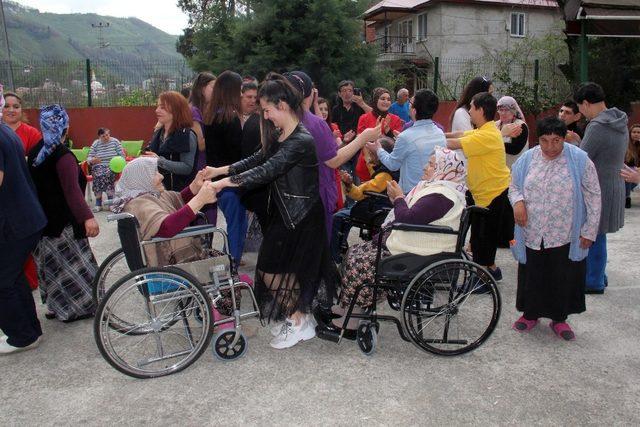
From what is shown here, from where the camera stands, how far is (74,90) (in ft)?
39.2

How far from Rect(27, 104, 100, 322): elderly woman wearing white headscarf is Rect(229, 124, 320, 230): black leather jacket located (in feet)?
4.04

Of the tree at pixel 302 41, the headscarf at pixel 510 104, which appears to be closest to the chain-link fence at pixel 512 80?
the tree at pixel 302 41

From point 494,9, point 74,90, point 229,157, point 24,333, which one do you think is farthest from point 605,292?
point 494,9

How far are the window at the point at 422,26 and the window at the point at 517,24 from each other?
436cm

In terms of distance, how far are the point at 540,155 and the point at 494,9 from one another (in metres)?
26.3

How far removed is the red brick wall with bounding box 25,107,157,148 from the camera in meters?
11.8

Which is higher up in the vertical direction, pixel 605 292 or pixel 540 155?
pixel 540 155

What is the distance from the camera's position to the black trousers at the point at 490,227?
4.54 metres

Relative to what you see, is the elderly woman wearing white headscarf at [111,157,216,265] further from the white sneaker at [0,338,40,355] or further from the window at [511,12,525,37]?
the window at [511,12,525,37]

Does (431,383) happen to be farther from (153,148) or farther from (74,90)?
(74,90)

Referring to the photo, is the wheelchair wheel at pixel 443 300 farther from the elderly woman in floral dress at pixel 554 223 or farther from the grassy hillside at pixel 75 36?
the grassy hillside at pixel 75 36

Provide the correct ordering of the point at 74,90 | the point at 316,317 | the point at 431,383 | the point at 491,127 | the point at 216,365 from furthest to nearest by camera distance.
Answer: the point at 74,90, the point at 491,127, the point at 316,317, the point at 216,365, the point at 431,383

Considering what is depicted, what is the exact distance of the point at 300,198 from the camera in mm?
3293

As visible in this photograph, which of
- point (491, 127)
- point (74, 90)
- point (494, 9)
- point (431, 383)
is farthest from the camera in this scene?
point (494, 9)
